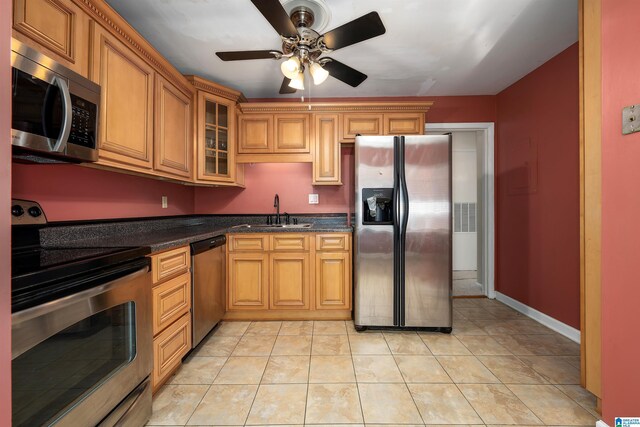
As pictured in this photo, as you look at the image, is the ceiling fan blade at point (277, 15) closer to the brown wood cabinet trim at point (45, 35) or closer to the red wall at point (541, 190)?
the brown wood cabinet trim at point (45, 35)

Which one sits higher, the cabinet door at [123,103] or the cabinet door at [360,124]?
the cabinet door at [360,124]

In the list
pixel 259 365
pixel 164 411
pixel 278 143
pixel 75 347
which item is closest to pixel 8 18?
pixel 75 347

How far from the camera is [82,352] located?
3.50 ft

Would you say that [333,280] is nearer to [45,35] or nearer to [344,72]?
[344,72]

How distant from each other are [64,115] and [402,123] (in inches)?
109

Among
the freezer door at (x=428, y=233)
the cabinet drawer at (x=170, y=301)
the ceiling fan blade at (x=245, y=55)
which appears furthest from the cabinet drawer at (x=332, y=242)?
the ceiling fan blade at (x=245, y=55)

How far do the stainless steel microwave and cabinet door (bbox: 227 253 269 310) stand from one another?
1.62 m

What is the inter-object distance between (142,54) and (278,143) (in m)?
1.40

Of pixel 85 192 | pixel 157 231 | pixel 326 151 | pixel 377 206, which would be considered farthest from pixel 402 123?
pixel 85 192

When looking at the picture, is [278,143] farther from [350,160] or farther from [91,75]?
[91,75]

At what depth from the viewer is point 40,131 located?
1.08m

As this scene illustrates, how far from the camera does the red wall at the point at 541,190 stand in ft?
7.48

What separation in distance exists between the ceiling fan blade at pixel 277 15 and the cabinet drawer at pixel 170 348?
193 cm

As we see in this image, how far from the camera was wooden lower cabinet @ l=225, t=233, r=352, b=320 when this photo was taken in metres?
2.66
